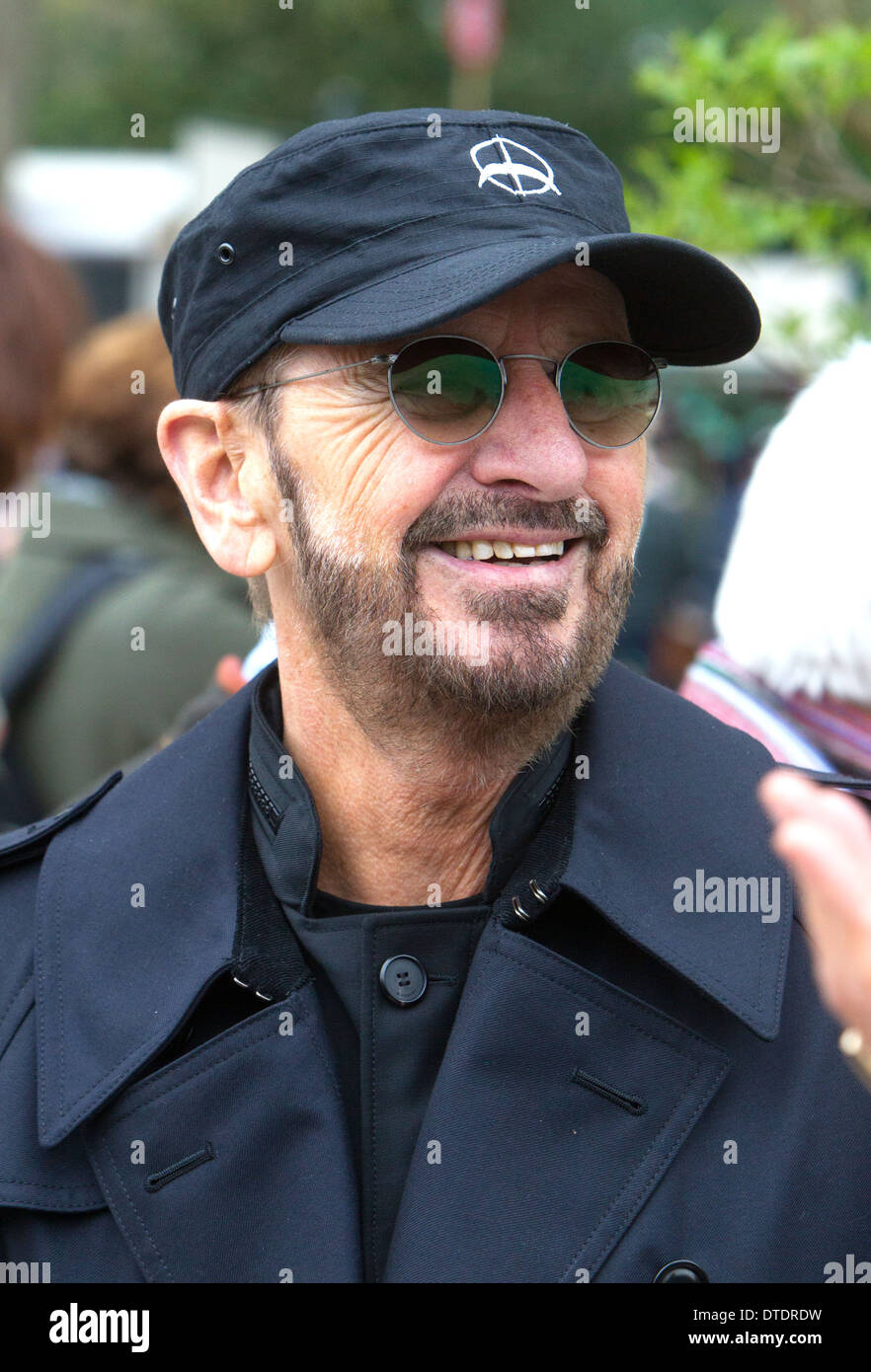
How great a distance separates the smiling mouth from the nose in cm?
7

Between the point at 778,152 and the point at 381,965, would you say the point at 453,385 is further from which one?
the point at 778,152

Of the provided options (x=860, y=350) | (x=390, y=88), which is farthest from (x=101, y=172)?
(x=860, y=350)

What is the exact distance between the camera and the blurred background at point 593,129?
3736mm

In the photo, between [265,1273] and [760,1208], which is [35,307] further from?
[760,1208]

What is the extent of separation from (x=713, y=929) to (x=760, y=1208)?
1.10 feet

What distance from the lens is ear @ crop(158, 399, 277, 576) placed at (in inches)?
81.4

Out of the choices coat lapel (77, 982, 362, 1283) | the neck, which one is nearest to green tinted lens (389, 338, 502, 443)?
the neck

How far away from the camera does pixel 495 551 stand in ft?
6.15

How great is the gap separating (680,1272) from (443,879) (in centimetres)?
61

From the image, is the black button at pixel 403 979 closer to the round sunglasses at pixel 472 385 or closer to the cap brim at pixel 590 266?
the round sunglasses at pixel 472 385

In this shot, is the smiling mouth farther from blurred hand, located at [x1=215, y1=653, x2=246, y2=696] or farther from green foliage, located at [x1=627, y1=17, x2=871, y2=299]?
green foliage, located at [x1=627, y1=17, x2=871, y2=299]

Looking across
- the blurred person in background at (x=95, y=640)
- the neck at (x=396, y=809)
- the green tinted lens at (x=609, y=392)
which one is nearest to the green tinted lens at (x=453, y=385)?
the green tinted lens at (x=609, y=392)

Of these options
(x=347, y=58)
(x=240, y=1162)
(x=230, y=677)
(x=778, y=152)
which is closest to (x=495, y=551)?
(x=240, y=1162)

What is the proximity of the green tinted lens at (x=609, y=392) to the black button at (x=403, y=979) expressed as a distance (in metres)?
0.74
